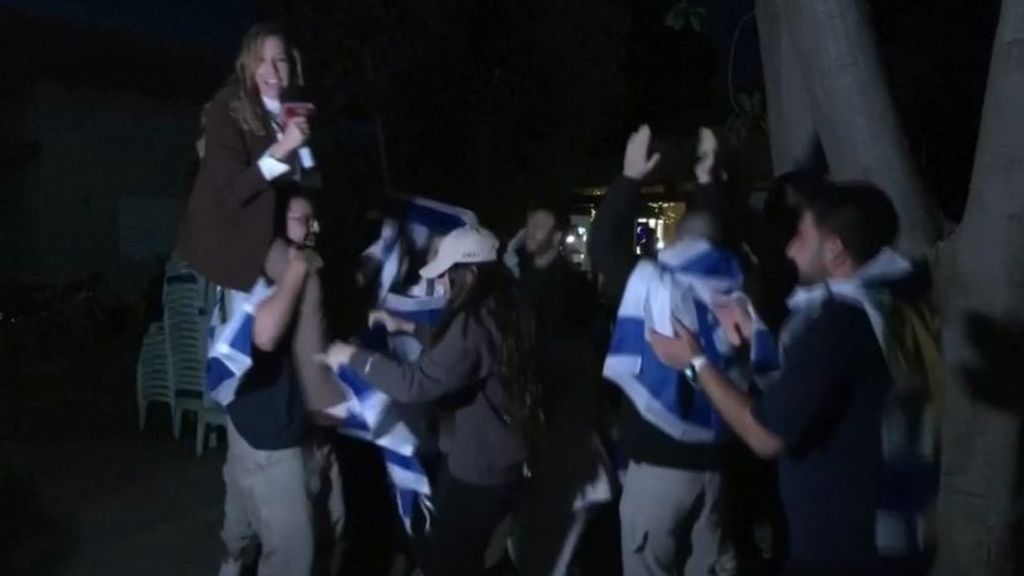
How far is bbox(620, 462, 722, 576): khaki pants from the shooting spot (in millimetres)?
4965

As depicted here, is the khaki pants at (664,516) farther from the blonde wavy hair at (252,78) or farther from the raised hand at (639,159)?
the blonde wavy hair at (252,78)

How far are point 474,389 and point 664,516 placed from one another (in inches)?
32.3

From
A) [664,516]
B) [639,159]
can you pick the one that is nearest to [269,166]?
[639,159]

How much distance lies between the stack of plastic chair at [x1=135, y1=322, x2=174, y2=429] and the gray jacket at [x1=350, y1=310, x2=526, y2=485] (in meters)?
4.64

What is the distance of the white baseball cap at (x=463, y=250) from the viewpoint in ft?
16.2

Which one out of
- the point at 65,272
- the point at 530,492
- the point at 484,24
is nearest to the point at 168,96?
the point at 65,272

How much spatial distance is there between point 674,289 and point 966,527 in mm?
1263

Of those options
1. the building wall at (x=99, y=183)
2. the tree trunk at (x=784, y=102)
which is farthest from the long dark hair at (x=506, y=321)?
the building wall at (x=99, y=183)

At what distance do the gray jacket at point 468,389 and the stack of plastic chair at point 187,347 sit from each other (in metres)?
3.90

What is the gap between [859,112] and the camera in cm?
473

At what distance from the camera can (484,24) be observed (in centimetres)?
1366

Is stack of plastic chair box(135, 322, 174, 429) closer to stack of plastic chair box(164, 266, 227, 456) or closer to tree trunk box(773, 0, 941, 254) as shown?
stack of plastic chair box(164, 266, 227, 456)

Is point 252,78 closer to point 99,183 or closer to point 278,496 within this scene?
point 278,496

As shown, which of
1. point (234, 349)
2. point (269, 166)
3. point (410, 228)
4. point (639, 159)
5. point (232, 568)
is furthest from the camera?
point (410, 228)
